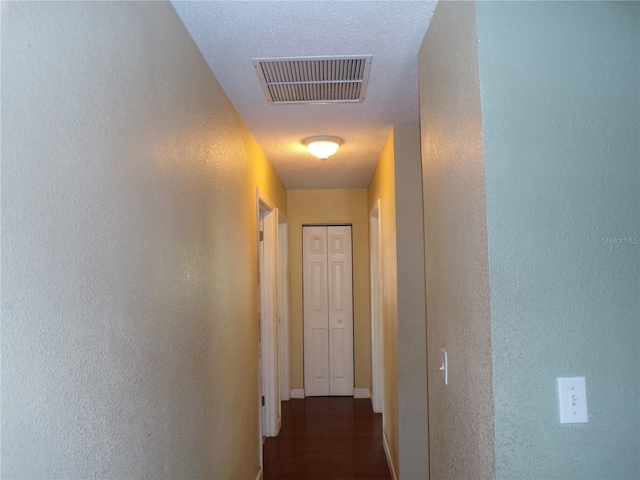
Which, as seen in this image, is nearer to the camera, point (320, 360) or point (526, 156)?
point (526, 156)

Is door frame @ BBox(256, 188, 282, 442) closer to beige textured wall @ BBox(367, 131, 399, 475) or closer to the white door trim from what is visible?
the white door trim

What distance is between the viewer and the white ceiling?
62.2 inches

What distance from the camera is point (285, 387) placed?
510 centimetres

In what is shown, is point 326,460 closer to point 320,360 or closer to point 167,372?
point 320,360

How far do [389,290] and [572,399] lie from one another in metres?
2.19

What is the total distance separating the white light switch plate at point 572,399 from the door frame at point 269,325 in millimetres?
3078

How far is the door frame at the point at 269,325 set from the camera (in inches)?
161

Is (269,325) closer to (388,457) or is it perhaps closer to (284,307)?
(284,307)

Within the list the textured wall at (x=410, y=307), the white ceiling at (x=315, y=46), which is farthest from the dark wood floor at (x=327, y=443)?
the white ceiling at (x=315, y=46)

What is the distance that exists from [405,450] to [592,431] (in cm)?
198

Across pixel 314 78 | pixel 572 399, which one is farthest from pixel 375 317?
pixel 572 399

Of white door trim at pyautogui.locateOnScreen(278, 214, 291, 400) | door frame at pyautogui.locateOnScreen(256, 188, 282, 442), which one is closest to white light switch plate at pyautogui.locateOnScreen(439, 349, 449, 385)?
door frame at pyautogui.locateOnScreen(256, 188, 282, 442)

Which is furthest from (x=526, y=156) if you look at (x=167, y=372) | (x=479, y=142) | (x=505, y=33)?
(x=167, y=372)

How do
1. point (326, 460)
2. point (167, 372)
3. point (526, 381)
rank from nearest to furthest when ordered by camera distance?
1. point (526, 381)
2. point (167, 372)
3. point (326, 460)
